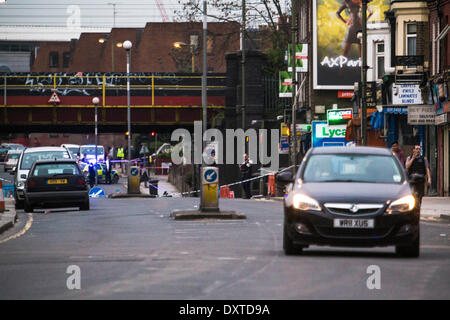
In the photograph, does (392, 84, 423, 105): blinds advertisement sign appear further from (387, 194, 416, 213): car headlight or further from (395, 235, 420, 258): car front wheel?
(387, 194, 416, 213): car headlight

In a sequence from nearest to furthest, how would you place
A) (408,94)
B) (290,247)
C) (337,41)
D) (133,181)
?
(290,247) < (408,94) < (133,181) < (337,41)

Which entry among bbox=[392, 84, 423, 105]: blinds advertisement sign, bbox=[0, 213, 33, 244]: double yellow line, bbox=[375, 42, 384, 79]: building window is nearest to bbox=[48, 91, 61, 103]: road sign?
bbox=[375, 42, 384, 79]: building window

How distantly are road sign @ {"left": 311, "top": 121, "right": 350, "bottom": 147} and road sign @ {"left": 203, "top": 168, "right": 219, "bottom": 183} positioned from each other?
24611 mm

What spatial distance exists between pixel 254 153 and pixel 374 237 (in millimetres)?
49964

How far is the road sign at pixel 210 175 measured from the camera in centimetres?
2598

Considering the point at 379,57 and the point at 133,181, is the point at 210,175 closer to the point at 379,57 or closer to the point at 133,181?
the point at 133,181

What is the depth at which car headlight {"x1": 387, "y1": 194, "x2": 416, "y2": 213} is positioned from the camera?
48.4ft

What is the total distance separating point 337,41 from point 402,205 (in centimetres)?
4462

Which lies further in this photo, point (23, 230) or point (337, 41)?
point (337, 41)

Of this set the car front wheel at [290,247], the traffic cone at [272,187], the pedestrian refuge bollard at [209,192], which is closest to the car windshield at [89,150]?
the traffic cone at [272,187]

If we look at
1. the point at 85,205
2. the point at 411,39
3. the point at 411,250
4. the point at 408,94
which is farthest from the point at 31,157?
the point at 411,250

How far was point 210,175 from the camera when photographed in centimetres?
2608

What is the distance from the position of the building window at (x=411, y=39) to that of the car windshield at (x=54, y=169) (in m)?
17.8
